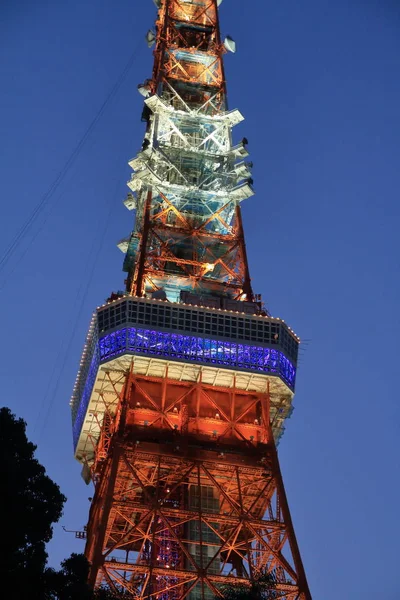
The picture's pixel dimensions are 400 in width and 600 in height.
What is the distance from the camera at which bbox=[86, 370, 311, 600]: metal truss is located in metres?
44.1

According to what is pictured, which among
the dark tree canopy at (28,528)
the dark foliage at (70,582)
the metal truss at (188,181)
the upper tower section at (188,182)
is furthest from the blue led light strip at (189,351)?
the dark foliage at (70,582)

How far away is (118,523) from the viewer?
5112cm

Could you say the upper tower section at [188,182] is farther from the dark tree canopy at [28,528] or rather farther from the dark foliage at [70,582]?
the dark foliage at [70,582]

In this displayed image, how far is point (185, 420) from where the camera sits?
51250 mm

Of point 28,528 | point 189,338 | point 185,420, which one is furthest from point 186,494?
point 28,528

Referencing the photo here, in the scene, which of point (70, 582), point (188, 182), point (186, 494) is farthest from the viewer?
point (188, 182)

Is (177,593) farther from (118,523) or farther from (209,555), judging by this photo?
(118,523)

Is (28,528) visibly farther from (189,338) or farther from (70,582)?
(189,338)

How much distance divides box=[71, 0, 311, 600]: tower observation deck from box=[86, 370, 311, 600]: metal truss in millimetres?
81

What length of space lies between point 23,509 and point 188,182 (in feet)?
147

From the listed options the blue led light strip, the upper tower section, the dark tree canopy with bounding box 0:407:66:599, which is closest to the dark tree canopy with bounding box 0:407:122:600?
the dark tree canopy with bounding box 0:407:66:599

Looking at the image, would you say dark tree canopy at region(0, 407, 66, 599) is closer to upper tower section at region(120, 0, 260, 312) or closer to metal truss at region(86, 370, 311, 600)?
metal truss at region(86, 370, 311, 600)

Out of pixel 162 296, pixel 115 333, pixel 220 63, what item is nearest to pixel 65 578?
pixel 115 333

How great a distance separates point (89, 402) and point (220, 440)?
8288mm
